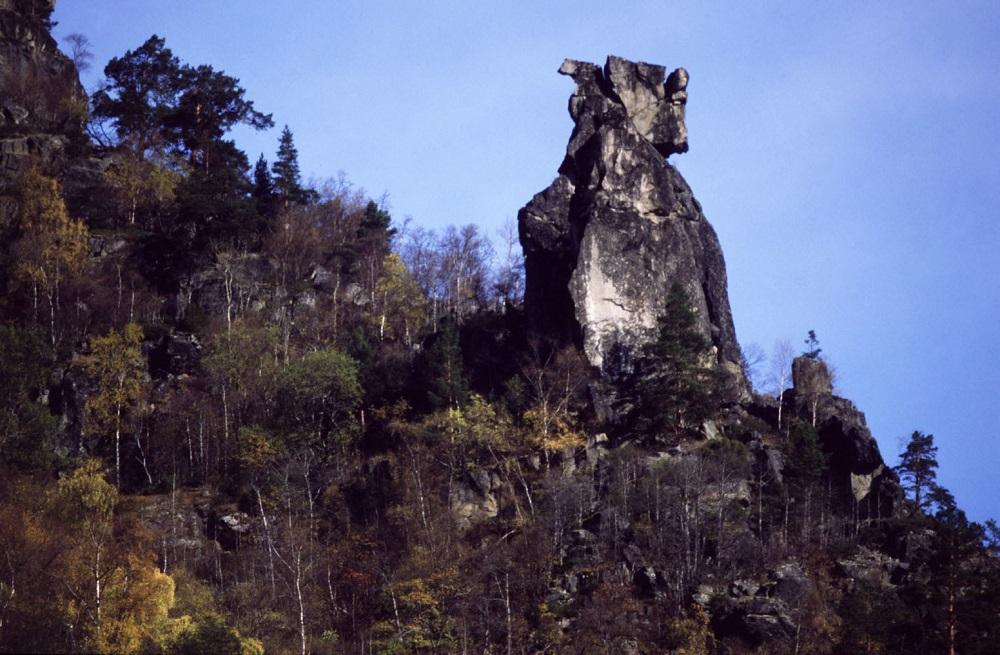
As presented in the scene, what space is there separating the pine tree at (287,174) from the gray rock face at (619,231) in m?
15.6

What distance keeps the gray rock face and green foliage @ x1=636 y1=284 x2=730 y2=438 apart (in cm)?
313

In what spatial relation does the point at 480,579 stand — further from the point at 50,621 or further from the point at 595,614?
the point at 50,621

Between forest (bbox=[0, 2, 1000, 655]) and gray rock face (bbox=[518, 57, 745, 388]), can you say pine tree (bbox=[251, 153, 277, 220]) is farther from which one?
gray rock face (bbox=[518, 57, 745, 388])

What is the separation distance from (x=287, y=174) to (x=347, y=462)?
26.6 meters

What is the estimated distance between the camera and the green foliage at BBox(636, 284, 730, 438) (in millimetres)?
61250

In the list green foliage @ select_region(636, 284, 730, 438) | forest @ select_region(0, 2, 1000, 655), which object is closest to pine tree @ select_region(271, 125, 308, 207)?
forest @ select_region(0, 2, 1000, 655)

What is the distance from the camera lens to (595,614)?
4997cm

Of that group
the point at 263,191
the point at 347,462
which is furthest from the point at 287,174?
the point at 347,462

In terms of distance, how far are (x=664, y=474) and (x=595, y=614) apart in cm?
901

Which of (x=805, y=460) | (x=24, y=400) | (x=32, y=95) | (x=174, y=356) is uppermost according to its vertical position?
(x=32, y=95)

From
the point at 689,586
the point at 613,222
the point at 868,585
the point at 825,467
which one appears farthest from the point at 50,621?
the point at 613,222

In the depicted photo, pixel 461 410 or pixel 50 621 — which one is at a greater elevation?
pixel 461 410

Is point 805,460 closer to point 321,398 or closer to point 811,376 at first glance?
point 811,376

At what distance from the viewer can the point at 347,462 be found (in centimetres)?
6166
